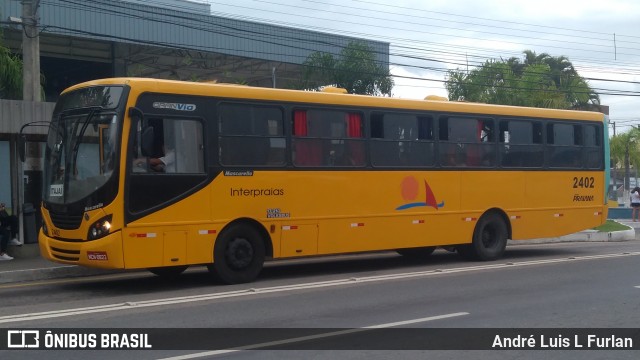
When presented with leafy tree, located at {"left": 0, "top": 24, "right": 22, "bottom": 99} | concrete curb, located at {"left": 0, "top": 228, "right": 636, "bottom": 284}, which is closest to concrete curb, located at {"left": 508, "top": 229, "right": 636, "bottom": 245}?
concrete curb, located at {"left": 0, "top": 228, "right": 636, "bottom": 284}

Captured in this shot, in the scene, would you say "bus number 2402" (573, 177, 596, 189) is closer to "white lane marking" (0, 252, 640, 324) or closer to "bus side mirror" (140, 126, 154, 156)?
"white lane marking" (0, 252, 640, 324)

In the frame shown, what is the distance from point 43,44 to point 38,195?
58.5 ft

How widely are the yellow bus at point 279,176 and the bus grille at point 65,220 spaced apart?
0.10 feet

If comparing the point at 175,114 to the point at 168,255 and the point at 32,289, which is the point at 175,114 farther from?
the point at 32,289

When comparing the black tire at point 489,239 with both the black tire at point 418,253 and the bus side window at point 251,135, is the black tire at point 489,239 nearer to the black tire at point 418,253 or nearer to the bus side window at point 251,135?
the black tire at point 418,253

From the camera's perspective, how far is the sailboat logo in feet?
50.1

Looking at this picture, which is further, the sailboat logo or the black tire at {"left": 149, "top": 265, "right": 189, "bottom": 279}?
the sailboat logo

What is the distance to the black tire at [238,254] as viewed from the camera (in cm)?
1270

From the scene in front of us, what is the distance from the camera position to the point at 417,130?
1558cm

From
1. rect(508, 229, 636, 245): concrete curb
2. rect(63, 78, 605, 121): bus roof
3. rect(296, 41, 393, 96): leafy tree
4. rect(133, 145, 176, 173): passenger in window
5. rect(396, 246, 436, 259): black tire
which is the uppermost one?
rect(296, 41, 393, 96): leafy tree

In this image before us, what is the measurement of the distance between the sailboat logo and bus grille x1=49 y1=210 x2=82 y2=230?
20.5ft

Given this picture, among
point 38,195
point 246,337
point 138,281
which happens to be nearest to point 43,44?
point 38,195

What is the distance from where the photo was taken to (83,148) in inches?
473

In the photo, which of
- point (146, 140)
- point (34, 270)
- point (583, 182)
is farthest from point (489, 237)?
point (34, 270)
